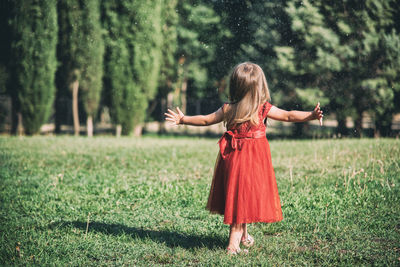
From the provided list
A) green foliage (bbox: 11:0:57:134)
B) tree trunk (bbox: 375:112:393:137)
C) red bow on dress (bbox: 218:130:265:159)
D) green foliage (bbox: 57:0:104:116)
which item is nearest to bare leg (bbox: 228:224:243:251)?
red bow on dress (bbox: 218:130:265:159)

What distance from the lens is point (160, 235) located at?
3756 millimetres

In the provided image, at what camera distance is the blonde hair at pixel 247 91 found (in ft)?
10.4

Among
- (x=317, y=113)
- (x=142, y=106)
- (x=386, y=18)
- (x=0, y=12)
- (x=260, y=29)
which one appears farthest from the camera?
(x=142, y=106)

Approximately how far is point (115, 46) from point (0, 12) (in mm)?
4967

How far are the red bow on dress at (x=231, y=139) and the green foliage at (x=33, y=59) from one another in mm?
14475

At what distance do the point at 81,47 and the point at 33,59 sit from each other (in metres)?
2.07

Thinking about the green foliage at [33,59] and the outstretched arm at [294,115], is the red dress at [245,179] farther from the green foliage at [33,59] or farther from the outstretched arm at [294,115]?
the green foliage at [33,59]

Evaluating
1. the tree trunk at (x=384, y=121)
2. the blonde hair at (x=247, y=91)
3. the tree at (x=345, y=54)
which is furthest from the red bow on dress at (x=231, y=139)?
the tree trunk at (x=384, y=121)

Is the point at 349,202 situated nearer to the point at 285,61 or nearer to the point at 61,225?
the point at 61,225

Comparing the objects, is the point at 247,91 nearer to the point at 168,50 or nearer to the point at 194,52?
the point at 168,50

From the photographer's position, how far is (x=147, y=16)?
55.9ft

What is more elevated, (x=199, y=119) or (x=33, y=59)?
(x=33, y=59)

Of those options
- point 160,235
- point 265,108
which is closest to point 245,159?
point 265,108

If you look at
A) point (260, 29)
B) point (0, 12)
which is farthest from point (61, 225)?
point (0, 12)
